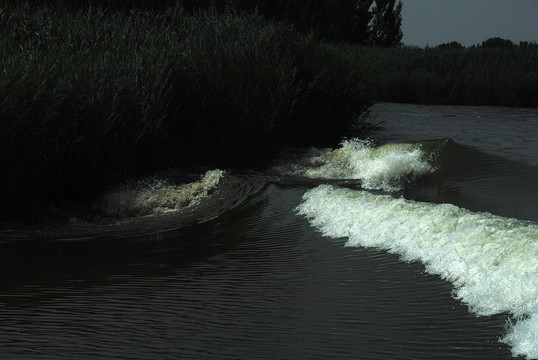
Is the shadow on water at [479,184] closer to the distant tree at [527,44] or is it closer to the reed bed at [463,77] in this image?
the reed bed at [463,77]

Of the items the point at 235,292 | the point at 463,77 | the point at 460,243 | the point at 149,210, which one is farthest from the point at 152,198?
the point at 463,77

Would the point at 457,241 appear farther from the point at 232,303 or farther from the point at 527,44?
the point at 527,44

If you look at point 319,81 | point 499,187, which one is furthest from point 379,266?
point 319,81

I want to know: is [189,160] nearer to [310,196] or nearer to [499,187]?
[310,196]

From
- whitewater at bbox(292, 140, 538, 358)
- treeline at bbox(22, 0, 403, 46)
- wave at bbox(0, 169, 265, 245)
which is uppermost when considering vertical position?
treeline at bbox(22, 0, 403, 46)

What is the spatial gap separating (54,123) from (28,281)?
263 cm

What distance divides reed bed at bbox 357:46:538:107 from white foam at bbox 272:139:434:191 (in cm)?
648

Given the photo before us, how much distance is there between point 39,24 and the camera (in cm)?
1159

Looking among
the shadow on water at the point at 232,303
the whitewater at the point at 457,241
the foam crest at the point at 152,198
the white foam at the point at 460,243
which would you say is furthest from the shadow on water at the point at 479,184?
the foam crest at the point at 152,198

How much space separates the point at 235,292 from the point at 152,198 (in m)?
3.64

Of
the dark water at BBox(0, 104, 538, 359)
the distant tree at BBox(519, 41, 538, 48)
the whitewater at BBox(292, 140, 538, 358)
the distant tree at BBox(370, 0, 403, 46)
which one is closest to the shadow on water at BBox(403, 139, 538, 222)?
the dark water at BBox(0, 104, 538, 359)

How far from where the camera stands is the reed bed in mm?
18750

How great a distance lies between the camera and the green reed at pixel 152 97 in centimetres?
794

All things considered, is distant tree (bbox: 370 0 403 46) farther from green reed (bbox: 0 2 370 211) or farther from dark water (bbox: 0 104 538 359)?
dark water (bbox: 0 104 538 359)
